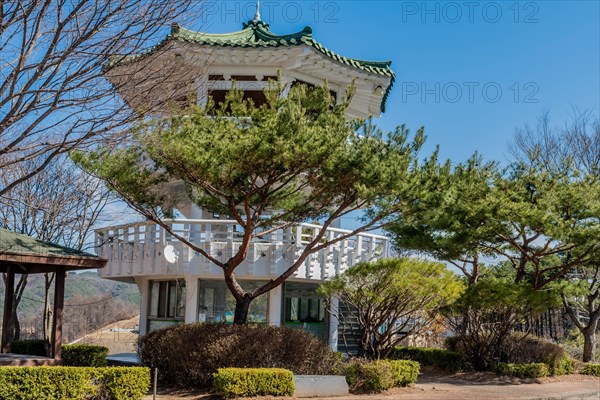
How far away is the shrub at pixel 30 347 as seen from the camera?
63.5ft

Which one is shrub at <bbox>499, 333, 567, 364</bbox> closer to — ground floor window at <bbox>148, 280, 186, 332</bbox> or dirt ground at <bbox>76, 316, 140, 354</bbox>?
ground floor window at <bbox>148, 280, 186, 332</bbox>

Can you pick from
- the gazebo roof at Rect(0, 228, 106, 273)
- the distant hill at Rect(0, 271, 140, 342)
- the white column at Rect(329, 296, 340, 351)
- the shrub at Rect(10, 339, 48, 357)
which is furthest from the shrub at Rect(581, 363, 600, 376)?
the distant hill at Rect(0, 271, 140, 342)

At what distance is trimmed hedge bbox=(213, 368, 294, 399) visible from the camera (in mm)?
12531

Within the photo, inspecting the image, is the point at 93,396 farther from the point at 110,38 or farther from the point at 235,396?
the point at 110,38

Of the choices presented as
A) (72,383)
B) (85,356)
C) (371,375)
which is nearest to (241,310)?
(371,375)

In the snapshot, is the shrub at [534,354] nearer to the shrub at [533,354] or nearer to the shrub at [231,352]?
the shrub at [533,354]

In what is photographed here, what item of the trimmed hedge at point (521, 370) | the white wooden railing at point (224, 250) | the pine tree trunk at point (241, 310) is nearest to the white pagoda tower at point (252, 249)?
the white wooden railing at point (224, 250)

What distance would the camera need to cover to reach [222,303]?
20.1 metres

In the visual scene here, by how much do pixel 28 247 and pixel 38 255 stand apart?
929 mm

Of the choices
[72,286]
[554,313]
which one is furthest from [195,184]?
[72,286]

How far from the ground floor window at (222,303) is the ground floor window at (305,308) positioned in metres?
0.83

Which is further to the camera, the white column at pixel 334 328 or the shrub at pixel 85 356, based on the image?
the white column at pixel 334 328

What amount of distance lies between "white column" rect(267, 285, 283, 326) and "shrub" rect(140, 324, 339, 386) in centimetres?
487

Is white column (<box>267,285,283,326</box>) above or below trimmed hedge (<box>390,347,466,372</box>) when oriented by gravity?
above
